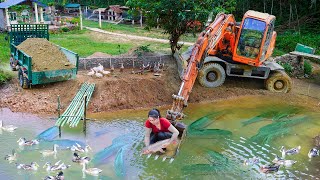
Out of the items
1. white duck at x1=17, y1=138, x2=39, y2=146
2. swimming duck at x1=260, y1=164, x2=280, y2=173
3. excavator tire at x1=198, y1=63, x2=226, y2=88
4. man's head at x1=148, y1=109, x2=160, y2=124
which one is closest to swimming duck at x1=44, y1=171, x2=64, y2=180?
white duck at x1=17, y1=138, x2=39, y2=146

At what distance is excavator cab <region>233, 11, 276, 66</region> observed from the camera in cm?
1464

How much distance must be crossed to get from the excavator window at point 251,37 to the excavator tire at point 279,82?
1.58 metres

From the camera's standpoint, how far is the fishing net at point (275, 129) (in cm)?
1152

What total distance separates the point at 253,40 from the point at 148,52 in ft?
17.5

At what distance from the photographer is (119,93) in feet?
45.9

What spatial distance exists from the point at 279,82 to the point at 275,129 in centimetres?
439

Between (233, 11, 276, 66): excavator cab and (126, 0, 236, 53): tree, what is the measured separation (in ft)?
5.19

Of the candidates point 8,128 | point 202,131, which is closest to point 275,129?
point 202,131

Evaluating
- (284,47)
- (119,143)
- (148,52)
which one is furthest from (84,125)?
(284,47)

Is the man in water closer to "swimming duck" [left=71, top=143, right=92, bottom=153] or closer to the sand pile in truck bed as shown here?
"swimming duck" [left=71, top=143, right=92, bottom=153]

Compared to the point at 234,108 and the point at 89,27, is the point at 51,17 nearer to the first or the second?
the point at 89,27

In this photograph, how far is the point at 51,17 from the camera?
33.0 meters

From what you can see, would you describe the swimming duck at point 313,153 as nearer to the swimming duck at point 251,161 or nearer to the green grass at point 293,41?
the swimming duck at point 251,161

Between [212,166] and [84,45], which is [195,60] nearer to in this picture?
[212,166]
